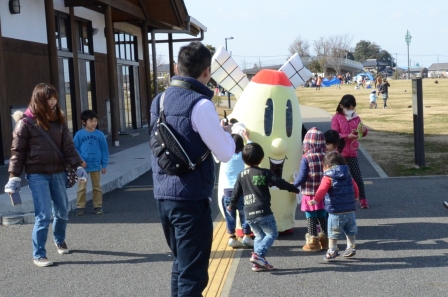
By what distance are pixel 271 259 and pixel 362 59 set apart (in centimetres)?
13449

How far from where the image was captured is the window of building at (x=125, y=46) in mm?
22484

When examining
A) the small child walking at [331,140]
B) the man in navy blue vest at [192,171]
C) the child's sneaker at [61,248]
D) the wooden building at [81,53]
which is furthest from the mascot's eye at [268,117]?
the wooden building at [81,53]

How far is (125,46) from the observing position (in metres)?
23.5

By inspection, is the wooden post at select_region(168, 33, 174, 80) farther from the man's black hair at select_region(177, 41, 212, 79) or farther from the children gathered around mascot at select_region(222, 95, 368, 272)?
the man's black hair at select_region(177, 41, 212, 79)

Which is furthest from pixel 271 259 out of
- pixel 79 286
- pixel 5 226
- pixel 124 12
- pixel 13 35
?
pixel 124 12

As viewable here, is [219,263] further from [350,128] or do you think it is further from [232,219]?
[350,128]

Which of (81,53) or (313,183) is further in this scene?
(81,53)

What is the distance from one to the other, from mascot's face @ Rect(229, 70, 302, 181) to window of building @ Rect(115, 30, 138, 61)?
1590 cm

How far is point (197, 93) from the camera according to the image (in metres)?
3.85

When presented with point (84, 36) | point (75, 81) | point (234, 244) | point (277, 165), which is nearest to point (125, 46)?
point (84, 36)

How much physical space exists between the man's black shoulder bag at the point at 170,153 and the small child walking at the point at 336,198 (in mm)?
2473

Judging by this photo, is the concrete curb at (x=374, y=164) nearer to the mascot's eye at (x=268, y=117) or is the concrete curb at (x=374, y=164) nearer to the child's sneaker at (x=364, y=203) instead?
the child's sneaker at (x=364, y=203)

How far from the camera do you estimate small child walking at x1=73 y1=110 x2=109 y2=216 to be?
857 cm

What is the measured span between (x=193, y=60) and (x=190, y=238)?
1097 millimetres
